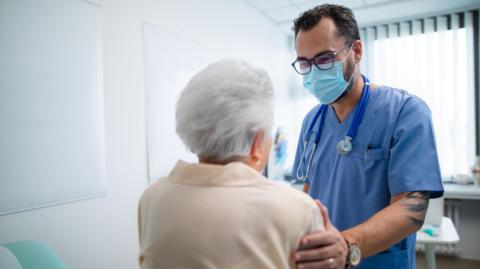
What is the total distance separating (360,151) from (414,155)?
188 millimetres

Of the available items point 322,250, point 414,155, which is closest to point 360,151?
point 414,155

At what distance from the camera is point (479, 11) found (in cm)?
367

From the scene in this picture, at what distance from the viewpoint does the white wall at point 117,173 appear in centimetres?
159

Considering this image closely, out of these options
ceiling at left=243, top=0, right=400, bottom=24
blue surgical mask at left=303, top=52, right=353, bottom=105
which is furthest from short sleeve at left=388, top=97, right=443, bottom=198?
ceiling at left=243, top=0, right=400, bottom=24

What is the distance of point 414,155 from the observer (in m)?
1.06

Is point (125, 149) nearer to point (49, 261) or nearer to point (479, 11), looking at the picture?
point (49, 261)

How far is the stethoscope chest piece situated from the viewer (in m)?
1.22

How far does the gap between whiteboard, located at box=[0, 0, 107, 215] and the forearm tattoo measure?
5.03ft

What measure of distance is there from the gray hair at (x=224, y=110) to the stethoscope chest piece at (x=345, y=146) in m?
0.59

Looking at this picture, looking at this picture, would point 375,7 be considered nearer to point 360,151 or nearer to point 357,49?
point 357,49

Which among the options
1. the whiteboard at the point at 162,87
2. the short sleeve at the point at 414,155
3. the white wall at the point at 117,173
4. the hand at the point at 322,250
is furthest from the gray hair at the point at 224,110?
the whiteboard at the point at 162,87

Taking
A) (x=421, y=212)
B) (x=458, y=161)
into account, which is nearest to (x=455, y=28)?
Result: (x=458, y=161)

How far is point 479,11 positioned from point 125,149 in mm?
4154

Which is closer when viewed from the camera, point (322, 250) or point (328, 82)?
point (322, 250)
